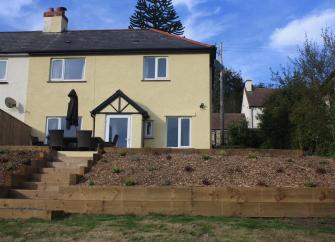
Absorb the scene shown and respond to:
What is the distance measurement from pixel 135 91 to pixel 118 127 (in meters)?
2.15

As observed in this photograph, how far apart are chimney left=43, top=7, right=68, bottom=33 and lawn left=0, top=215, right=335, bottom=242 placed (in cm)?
1838

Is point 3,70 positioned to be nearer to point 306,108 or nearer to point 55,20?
point 55,20

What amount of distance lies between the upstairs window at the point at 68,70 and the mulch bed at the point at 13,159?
8.29m

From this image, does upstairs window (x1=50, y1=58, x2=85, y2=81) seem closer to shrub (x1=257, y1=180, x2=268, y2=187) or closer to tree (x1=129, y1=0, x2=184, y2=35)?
shrub (x1=257, y1=180, x2=268, y2=187)

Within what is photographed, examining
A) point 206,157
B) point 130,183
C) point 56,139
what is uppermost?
Result: point 56,139

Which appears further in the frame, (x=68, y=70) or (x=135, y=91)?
(x=68, y=70)

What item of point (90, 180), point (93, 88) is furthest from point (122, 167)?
point (93, 88)

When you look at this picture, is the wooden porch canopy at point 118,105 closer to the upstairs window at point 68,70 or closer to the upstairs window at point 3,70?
the upstairs window at point 68,70

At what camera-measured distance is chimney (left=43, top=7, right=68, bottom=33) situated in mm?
26625

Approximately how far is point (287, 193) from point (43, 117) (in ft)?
49.7

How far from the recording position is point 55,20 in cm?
2697

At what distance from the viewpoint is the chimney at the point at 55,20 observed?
26625 millimetres

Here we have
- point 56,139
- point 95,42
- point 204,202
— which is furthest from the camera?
point 95,42

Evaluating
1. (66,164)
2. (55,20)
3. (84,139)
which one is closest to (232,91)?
(55,20)
